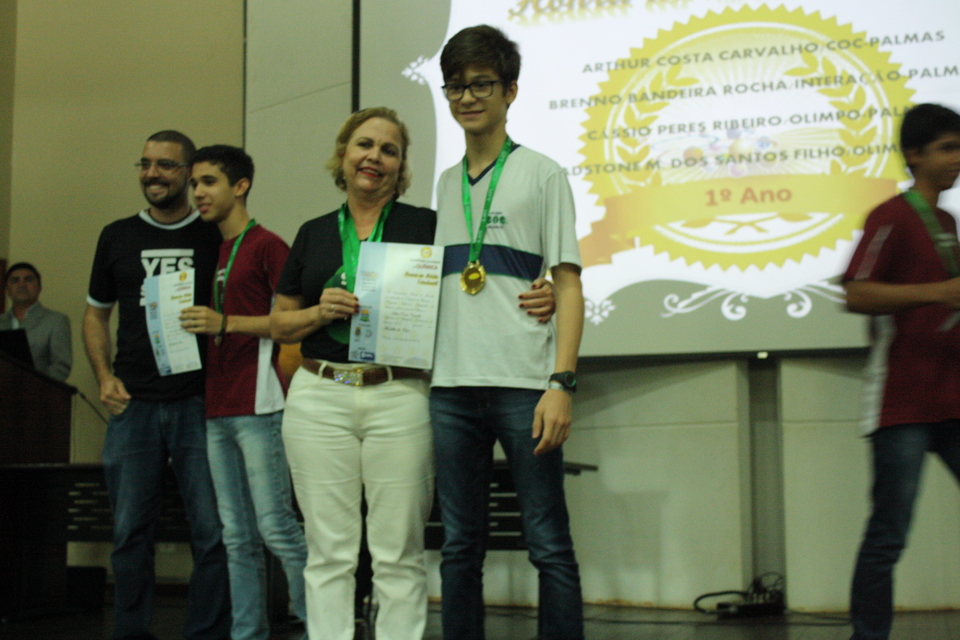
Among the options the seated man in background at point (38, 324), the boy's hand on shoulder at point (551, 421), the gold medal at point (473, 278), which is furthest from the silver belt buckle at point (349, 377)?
the seated man in background at point (38, 324)

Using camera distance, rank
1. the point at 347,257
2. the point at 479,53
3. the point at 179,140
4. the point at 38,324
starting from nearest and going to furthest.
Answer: the point at 479,53 < the point at 347,257 < the point at 179,140 < the point at 38,324

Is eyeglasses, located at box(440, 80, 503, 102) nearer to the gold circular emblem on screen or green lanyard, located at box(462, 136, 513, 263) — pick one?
green lanyard, located at box(462, 136, 513, 263)

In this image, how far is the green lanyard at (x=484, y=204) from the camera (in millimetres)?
1953

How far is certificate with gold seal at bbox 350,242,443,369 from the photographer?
6.53 ft

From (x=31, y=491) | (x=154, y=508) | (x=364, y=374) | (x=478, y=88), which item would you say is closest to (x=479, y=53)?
(x=478, y=88)

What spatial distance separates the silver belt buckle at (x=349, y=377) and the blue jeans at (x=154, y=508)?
2.83ft

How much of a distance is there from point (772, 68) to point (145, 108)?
386cm

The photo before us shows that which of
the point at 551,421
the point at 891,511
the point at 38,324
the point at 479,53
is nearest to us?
the point at 551,421

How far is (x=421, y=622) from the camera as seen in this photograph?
6.60ft

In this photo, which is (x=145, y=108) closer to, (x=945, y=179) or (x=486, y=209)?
(x=486, y=209)

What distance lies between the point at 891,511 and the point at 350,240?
1311mm

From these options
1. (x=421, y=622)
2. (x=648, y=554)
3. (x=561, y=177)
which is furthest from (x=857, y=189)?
(x=421, y=622)

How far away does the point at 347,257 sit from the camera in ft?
7.07

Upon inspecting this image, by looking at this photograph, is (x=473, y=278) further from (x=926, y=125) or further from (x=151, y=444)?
(x=151, y=444)
